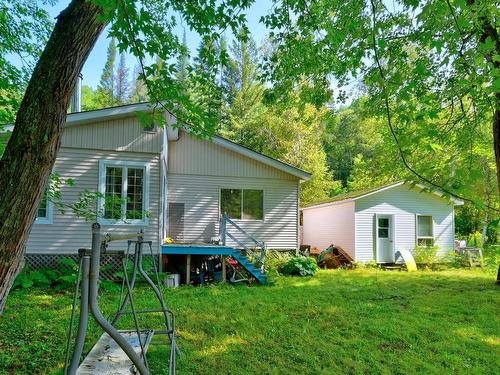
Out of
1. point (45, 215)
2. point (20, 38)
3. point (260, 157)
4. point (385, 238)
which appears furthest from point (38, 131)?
point (385, 238)

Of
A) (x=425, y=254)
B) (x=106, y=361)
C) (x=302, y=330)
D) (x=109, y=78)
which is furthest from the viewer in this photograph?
(x=109, y=78)

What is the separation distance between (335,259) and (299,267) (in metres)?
3.05

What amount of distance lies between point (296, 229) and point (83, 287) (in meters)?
11.3

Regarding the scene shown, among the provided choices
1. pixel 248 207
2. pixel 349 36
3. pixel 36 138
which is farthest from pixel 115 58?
pixel 36 138

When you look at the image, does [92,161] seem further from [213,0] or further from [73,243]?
[213,0]

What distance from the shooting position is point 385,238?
14500 millimetres

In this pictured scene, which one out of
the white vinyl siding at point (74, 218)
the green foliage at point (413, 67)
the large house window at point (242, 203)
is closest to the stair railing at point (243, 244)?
the large house window at point (242, 203)

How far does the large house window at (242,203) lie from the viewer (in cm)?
1220

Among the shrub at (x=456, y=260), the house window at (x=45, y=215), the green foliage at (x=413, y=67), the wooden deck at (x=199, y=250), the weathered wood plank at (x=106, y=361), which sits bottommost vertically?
the shrub at (x=456, y=260)

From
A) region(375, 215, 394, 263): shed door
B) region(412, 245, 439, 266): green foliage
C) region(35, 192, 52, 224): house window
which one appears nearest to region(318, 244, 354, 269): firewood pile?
region(375, 215, 394, 263): shed door

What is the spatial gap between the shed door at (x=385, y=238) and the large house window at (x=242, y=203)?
5100 millimetres

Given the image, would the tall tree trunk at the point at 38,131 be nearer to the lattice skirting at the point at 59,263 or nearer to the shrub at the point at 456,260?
the lattice skirting at the point at 59,263

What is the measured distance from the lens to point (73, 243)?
30.0 feet

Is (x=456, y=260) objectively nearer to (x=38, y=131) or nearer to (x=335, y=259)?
(x=335, y=259)
